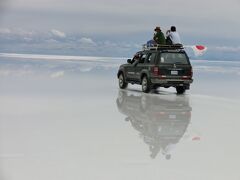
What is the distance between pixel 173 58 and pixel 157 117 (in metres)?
8.22

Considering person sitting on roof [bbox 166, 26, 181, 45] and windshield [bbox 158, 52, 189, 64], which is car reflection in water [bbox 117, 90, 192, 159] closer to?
windshield [bbox 158, 52, 189, 64]

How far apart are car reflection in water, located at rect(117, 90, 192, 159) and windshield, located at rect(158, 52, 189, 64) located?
1.81 m

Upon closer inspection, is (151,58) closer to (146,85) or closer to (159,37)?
(146,85)

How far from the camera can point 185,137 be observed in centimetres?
1027

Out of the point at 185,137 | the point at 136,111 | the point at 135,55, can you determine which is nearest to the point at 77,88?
the point at 135,55

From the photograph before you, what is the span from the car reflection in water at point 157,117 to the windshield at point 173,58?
5.92 feet

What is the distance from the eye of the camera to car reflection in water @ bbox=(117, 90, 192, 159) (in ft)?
31.4

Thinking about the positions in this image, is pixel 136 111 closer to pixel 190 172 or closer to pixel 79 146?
pixel 79 146

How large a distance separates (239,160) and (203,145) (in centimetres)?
118

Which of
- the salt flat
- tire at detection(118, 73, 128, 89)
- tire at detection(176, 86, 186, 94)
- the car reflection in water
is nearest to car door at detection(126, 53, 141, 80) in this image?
tire at detection(118, 73, 128, 89)

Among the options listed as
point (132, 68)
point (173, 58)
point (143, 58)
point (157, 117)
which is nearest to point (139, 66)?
point (143, 58)

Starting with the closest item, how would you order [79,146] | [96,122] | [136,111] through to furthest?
[79,146] → [96,122] → [136,111]

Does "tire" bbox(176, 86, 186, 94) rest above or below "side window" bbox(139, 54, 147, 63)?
below

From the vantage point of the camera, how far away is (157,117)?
12938 mm
